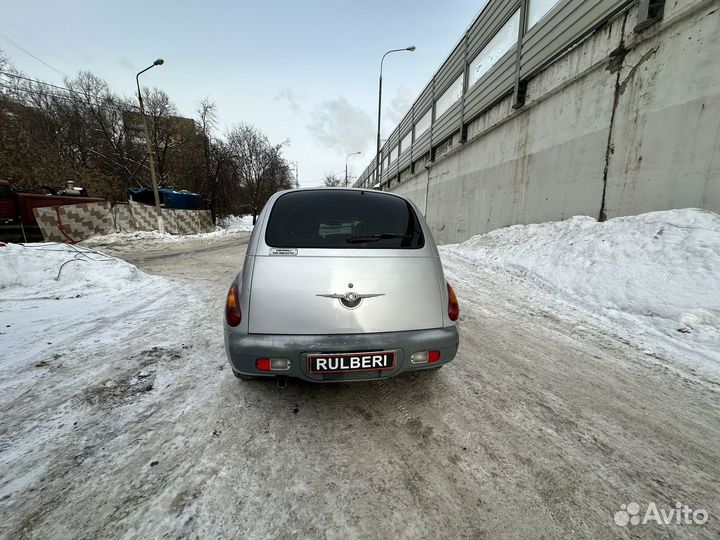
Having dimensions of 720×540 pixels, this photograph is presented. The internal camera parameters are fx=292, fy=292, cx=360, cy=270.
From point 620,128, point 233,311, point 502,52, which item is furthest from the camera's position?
point 502,52

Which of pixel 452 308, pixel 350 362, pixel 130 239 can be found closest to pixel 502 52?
pixel 452 308

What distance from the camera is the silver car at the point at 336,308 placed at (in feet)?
6.43

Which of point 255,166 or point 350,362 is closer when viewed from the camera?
point 350,362

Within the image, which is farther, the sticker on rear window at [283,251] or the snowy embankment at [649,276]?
the snowy embankment at [649,276]

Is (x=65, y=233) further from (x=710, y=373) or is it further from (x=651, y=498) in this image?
(x=710, y=373)

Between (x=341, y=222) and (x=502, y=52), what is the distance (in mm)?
11003

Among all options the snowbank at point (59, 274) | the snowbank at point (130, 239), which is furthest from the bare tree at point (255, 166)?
the snowbank at point (59, 274)

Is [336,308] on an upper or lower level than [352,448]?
upper

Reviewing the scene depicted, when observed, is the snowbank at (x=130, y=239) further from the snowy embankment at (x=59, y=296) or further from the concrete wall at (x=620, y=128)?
the concrete wall at (x=620, y=128)

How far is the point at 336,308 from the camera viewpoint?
2002mm

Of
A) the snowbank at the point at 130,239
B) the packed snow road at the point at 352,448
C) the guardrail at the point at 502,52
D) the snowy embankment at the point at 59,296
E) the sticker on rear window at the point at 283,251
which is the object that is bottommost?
the packed snow road at the point at 352,448

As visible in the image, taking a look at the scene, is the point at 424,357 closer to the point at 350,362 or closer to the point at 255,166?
the point at 350,362

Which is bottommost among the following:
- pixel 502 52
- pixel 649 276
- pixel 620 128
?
pixel 649 276

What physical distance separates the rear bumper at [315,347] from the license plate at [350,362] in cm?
3
